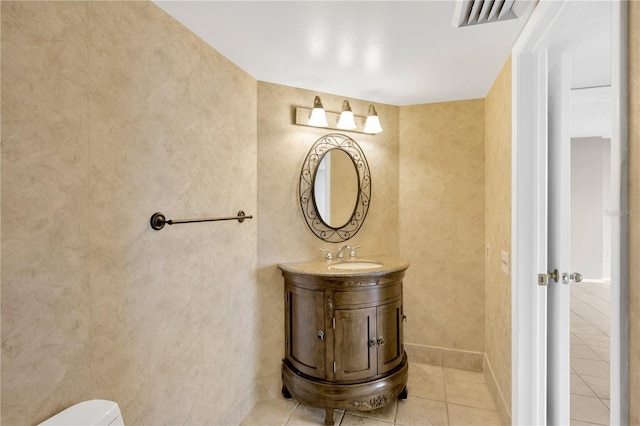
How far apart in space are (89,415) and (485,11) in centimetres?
215

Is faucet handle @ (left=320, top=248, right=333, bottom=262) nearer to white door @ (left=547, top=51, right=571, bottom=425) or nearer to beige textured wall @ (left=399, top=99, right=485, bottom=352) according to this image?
beige textured wall @ (left=399, top=99, right=485, bottom=352)

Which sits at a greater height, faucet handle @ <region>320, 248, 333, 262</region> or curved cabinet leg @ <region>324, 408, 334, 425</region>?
faucet handle @ <region>320, 248, 333, 262</region>

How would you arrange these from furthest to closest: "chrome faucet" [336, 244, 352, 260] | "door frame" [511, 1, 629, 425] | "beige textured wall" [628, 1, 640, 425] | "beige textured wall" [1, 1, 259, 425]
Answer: "chrome faucet" [336, 244, 352, 260] → "door frame" [511, 1, 629, 425] → "beige textured wall" [1, 1, 259, 425] → "beige textured wall" [628, 1, 640, 425]

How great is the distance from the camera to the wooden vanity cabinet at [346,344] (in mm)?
2039

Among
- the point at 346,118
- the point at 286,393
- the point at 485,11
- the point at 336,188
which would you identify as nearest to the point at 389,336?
the point at 286,393

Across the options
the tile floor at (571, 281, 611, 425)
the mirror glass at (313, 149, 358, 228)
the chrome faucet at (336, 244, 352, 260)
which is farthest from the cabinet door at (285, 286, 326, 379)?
the tile floor at (571, 281, 611, 425)

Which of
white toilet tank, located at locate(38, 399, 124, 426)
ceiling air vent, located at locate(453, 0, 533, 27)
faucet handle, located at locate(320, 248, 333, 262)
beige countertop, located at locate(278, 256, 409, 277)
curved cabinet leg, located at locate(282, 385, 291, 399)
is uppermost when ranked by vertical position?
ceiling air vent, located at locate(453, 0, 533, 27)

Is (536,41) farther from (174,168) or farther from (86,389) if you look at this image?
(86,389)

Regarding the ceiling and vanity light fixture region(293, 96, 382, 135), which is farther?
vanity light fixture region(293, 96, 382, 135)

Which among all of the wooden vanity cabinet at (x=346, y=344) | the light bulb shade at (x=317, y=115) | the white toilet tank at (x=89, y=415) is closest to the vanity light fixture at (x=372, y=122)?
the light bulb shade at (x=317, y=115)

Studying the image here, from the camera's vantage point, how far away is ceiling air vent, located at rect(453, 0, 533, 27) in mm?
1417

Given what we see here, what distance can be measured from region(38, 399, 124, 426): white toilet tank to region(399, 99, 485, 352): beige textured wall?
2275 millimetres

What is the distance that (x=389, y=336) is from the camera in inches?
85.6

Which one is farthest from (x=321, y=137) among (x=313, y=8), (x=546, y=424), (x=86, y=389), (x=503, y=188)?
(x=546, y=424)
